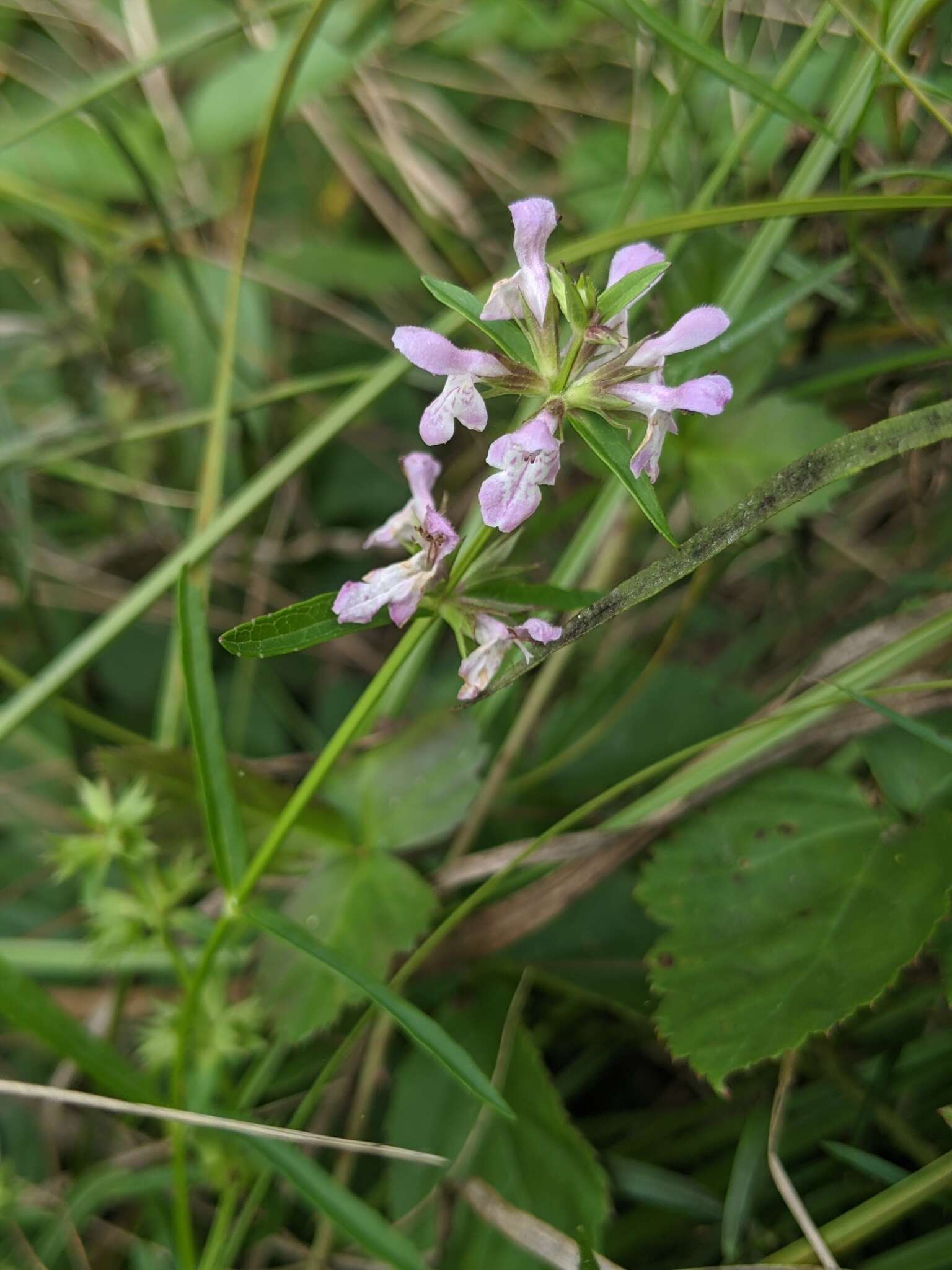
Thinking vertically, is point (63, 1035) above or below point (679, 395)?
below

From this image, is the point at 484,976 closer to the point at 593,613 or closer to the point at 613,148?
the point at 593,613

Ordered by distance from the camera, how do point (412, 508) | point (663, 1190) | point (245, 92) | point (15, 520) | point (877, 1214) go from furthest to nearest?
1. point (245, 92)
2. point (15, 520)
3. point (663, 1190)
4. point (877, 1214)
5. point (412, 508)

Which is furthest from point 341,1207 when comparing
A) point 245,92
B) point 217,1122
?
point 245,92

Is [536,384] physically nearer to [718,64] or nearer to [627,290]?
[627,290]

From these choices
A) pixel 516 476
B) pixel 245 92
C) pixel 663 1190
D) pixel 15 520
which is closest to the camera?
pixel 516 476

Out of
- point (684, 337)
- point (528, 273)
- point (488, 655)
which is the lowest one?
point (488, 655)

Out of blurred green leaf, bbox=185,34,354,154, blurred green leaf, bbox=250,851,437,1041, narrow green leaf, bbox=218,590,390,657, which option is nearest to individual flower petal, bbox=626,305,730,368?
narrow green leaf, bbox=218,590,390,657

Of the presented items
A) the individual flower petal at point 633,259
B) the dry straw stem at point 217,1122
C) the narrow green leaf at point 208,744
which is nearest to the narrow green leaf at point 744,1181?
the dry straw stem at point 217,1122

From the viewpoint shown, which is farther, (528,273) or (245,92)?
(245,92)
